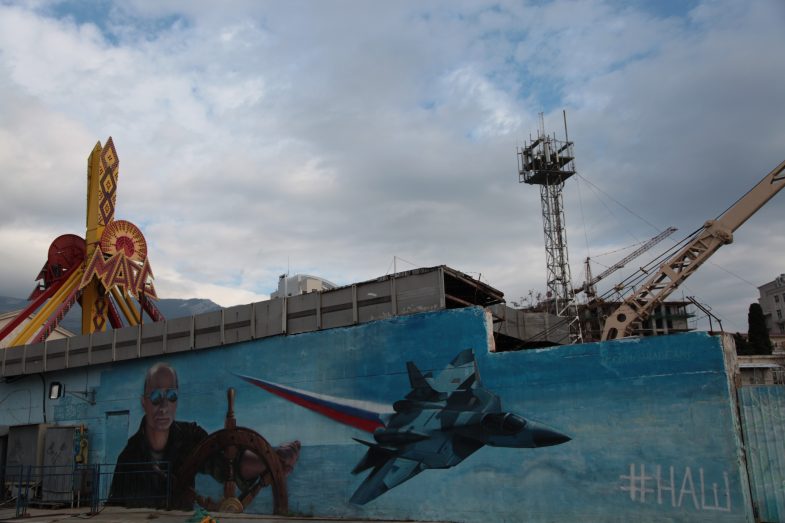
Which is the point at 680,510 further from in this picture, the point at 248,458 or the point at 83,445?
the point at 83,445

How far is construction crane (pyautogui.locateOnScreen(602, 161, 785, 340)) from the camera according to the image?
2888cm

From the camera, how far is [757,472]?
535 inches

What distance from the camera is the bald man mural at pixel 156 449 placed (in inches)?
933

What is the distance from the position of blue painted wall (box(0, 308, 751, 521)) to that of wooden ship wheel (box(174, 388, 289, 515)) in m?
0.42

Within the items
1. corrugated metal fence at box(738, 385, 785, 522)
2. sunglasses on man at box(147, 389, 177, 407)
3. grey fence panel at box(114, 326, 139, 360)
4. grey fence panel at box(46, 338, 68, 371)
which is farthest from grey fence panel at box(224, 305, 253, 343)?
corrugated metal fence at box(738, 385, 785, 522)

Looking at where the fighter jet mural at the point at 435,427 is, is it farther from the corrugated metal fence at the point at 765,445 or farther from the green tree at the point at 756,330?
the green tree at the point at 756,330

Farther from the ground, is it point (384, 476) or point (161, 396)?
point (161, 396)

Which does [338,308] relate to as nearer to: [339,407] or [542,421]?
[339,407]

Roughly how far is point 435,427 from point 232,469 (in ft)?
28.6

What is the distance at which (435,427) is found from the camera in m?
17.6

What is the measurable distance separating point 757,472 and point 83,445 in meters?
25.5

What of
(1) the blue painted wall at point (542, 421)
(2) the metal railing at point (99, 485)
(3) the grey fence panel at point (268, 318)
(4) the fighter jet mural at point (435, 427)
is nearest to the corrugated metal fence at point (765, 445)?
(1) the blue painted wall at point (542, 421)

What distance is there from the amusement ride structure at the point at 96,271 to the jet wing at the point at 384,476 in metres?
20.7

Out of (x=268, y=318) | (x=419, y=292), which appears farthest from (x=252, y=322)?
(x=419, y=292)
